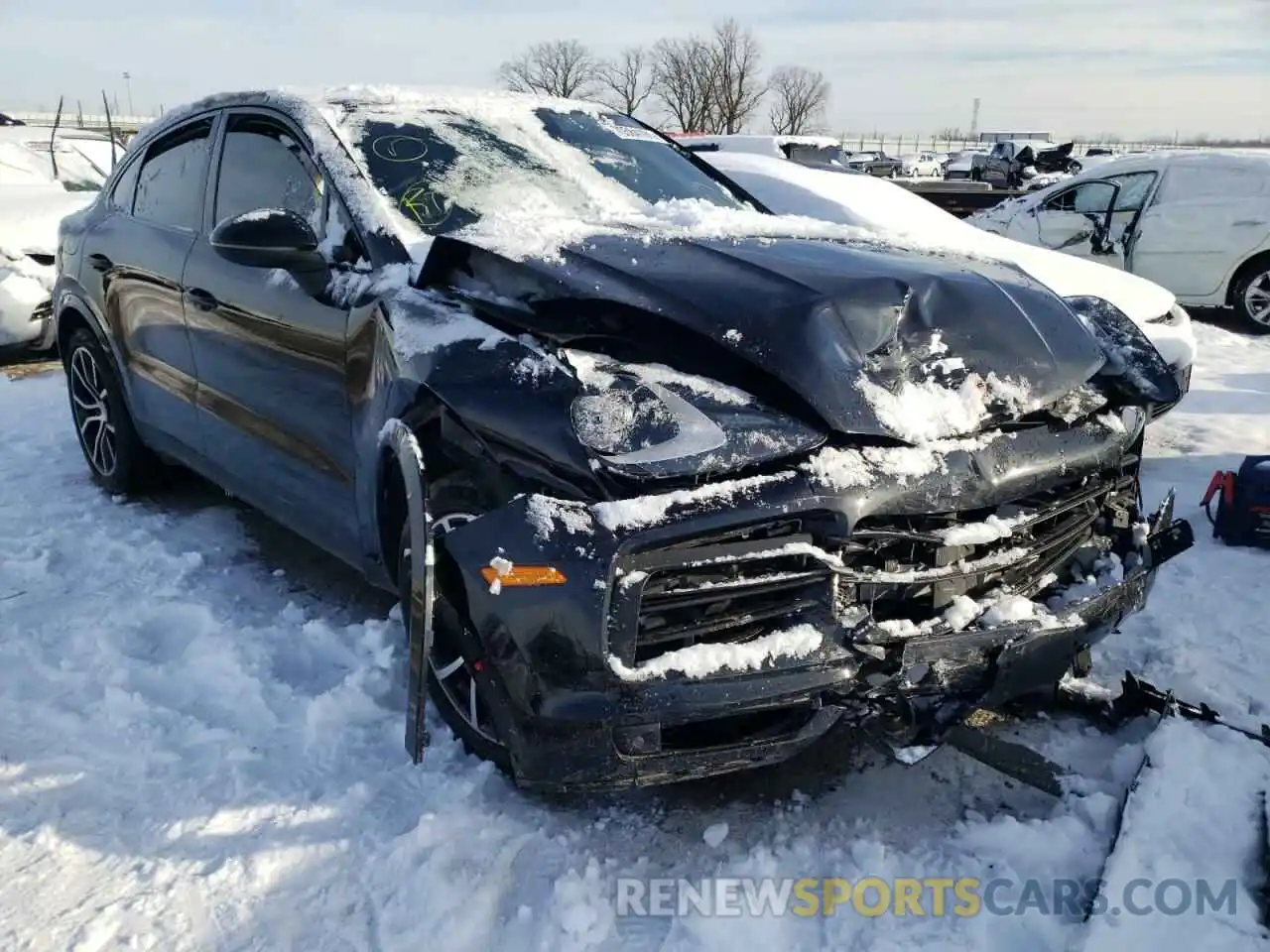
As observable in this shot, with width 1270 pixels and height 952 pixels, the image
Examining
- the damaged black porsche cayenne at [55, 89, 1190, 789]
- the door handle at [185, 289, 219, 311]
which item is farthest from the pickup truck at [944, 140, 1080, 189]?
the damaged black porsche cayenne at [55, 89, 1190, 789]

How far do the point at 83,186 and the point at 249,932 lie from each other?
9.43 m

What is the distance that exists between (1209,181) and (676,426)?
9064 millimetres

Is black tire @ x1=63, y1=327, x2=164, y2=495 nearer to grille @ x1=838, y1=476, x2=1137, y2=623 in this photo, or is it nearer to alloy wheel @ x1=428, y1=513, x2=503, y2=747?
alloy wheel @ x1=428, y1=513, x2=503, y2=747

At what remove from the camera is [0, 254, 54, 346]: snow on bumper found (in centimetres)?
736

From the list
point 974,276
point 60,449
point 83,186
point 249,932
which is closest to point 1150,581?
point 974,276

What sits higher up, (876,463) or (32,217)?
(876,463)

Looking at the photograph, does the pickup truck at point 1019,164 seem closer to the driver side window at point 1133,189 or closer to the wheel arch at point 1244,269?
the driver side window at point 1133,189

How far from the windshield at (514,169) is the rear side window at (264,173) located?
0.21 m

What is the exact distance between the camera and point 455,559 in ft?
6.98

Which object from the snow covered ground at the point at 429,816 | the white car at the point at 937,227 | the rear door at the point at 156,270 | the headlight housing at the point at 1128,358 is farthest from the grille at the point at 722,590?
the white car at the point at 937,227

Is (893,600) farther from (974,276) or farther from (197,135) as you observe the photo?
(197,135)

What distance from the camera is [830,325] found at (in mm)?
2273

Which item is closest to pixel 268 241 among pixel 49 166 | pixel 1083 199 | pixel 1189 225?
pixel 49 166

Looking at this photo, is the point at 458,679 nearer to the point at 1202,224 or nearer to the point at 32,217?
the point at 32,217
